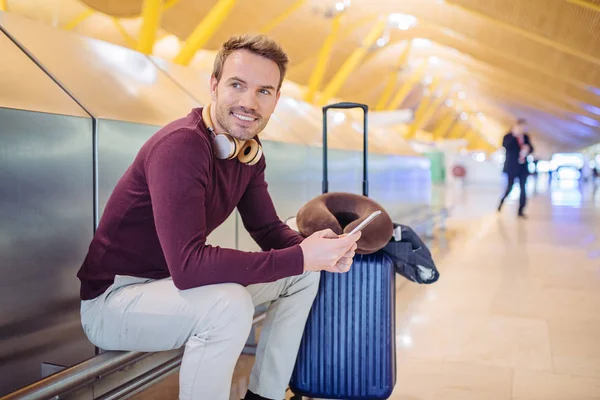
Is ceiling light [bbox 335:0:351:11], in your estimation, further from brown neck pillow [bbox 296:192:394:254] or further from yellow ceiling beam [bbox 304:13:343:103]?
brown neck pillow [bbox 296:192:394:254]

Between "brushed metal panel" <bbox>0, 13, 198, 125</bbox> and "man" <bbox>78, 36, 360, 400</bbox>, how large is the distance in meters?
1.10

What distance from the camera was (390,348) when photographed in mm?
2203

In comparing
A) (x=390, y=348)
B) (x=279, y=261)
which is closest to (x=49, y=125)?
(x=279, y=261)

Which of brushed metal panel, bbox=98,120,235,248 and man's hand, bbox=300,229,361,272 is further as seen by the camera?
brushed metal panel, bbox=98,120,235,248

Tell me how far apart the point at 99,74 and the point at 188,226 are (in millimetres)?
2264

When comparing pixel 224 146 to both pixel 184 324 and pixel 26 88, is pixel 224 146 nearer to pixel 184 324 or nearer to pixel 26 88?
pixel 184 324

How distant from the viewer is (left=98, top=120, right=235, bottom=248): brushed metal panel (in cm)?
268

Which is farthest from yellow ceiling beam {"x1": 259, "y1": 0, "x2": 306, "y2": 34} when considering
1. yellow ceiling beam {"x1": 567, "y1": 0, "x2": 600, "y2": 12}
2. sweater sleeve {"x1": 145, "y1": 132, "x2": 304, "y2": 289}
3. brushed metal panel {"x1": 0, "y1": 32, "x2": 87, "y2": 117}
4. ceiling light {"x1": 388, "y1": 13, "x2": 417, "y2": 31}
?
sweater sleeve {"x1": 145, "y1": 132, "x2": 304, "y2": 289}

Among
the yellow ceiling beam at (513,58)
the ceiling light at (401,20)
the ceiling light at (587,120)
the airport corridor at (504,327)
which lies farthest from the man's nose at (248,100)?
the ceiling light at (587,120)

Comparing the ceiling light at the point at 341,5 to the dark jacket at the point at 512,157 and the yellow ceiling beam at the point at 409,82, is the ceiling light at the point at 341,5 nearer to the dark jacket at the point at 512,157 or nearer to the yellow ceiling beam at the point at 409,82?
the dark jacket at the point at 512,157

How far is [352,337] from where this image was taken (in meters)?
2.22

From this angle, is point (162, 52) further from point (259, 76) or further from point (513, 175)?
point (259, 76)

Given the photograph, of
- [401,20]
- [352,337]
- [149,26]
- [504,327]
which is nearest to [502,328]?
[504,327]

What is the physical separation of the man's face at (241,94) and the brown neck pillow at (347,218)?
453 millimetres
